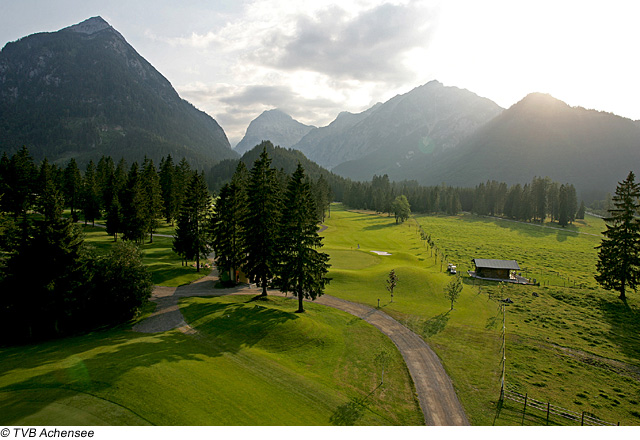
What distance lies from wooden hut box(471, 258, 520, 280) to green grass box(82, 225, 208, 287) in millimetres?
56567

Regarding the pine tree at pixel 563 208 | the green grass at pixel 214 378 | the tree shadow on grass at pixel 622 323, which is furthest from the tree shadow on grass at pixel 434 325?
the pine tree at pixel 563 208

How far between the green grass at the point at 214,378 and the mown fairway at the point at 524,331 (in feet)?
21.3

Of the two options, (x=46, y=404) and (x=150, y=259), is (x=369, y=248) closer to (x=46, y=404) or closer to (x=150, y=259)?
(x=150, y=259)

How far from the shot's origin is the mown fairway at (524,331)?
2469cm

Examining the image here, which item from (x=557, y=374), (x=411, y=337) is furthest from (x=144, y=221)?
(x=557, y=374)

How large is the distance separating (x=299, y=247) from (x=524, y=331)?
29403 millimetres

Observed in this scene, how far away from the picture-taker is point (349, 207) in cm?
19700

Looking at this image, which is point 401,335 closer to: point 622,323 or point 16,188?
point 622,323

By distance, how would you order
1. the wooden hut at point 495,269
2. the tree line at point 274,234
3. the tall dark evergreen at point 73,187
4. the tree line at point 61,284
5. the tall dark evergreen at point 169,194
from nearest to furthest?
1. the tree line at point 61,284
2. the tree line at point 274,234
3. the wooden hut at point 495,269
4. the tall dark evergreen at point 73,187
5. the tall dark evergreen at point 169,194

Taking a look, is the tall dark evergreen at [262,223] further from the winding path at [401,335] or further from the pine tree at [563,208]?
the pine tree at [563,208]

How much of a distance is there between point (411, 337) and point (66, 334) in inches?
1423

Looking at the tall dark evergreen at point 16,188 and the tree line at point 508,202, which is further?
the tree line at point 508,202

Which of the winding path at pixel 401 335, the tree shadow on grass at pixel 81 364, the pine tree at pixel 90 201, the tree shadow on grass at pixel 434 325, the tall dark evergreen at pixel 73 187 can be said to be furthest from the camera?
the tall dark evergreen at pixel 73 187

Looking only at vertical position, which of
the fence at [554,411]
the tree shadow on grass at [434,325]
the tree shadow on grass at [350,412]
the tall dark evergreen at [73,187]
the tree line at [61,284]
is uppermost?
the tall dark evergreen at [73,187]
